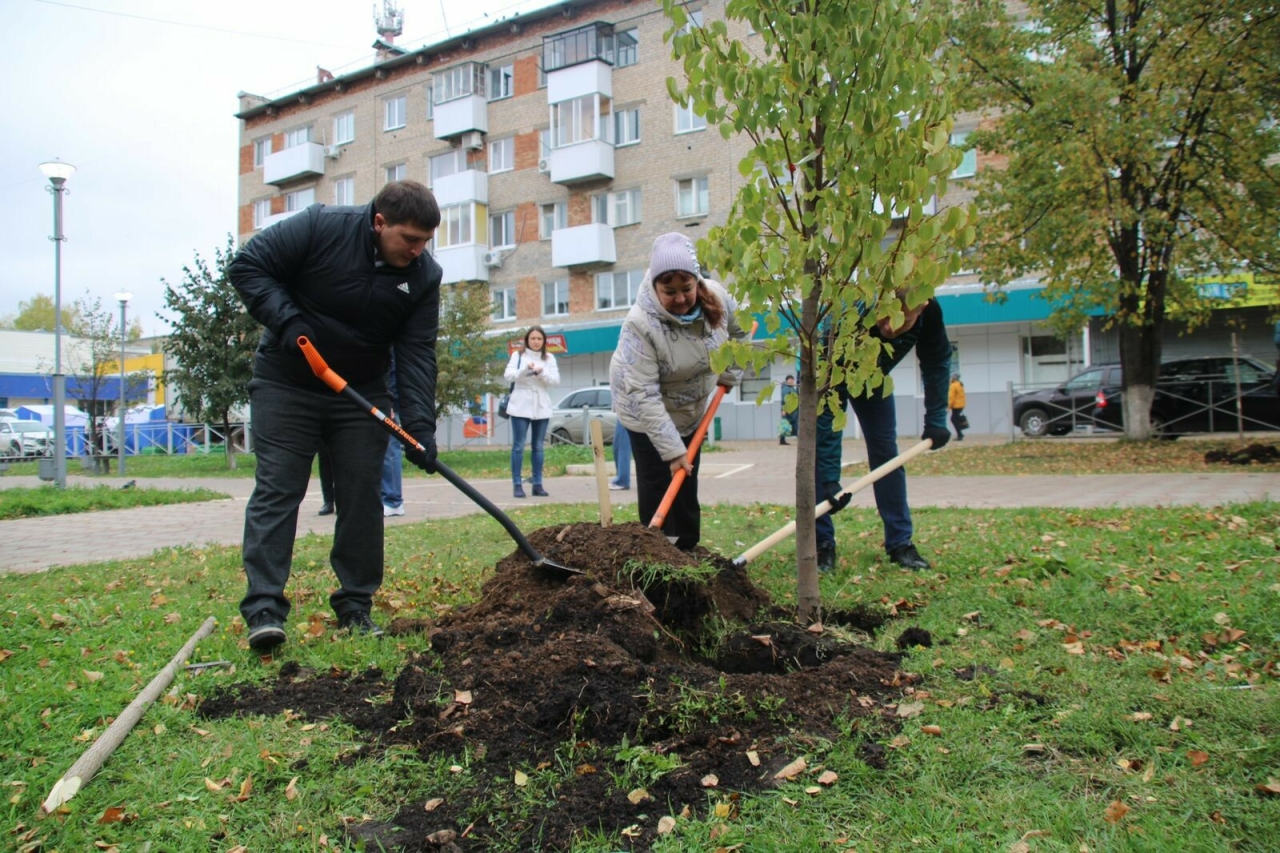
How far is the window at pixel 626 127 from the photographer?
30797 mm

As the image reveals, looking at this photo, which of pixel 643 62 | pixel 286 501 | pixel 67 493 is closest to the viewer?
pixel 286 501

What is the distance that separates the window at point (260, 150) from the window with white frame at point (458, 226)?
12.8m

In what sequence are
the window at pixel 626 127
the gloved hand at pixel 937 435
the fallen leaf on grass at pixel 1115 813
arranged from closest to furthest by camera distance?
the fallen leaf on grass at pixel 1115 813 → the gloved hand at pixel 937 435 → the window at pixel 626 127

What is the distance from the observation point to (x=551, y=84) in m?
31.5

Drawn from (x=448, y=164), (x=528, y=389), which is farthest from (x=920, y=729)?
(x=448, y=164)

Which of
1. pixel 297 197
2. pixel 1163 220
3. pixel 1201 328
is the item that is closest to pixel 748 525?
pixel 1163 220

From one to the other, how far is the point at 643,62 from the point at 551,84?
11.1 feet

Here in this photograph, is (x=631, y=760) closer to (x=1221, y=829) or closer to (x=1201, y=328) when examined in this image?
(x=1221, y=829)

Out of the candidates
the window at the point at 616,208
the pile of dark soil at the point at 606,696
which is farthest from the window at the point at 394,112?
the pile of dark soil at the point at 606,696

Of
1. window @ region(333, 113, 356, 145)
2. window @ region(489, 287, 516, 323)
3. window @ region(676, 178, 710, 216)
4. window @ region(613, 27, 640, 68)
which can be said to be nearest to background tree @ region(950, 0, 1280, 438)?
window @ region(676, 178, 710, 216)

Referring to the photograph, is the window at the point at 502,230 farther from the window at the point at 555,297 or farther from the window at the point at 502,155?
the window at the point at 555,297

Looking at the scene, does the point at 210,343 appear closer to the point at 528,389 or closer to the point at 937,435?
the point at 528,389

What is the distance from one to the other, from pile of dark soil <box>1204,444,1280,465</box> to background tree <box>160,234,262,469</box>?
16.5 metres

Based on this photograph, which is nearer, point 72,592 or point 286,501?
point 286,501
